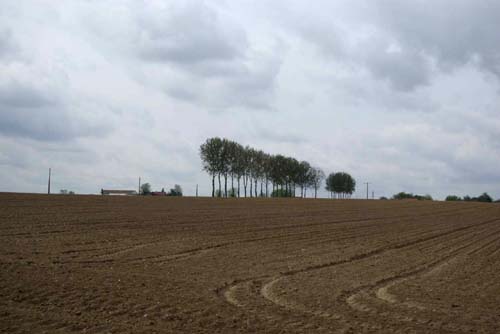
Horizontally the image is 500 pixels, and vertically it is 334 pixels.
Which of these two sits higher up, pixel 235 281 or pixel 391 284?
pixel 235 281

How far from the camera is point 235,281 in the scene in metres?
14.7

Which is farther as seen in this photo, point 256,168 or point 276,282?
point 256,168

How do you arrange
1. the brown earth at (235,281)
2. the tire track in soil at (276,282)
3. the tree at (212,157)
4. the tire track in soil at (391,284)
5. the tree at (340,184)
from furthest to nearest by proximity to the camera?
the tree at (340,184) < the tree at (212,157) < the tire track in soil at (391,284) < the tire track in soil at (276,282) < the brown earth at (235,281)

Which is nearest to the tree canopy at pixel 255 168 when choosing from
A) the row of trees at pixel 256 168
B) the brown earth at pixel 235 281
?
the row of trees at pixel 256 168

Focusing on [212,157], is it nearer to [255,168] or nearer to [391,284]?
[255,168]

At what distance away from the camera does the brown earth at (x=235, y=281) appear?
33.2ft

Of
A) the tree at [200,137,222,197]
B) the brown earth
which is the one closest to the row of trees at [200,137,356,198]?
the tree at [200,137,222,197]

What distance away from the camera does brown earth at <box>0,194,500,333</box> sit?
10109 mm

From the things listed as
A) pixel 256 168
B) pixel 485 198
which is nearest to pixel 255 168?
pixel 256 168

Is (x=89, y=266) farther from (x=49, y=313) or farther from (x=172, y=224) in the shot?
(x=172, y=224)

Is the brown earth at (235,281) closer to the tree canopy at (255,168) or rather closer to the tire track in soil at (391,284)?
the tire track in soil at (391,284)

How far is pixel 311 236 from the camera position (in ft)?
94.7

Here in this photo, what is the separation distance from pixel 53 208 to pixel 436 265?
91.6 feet

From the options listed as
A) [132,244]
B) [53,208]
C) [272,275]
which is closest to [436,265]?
[272,275]
